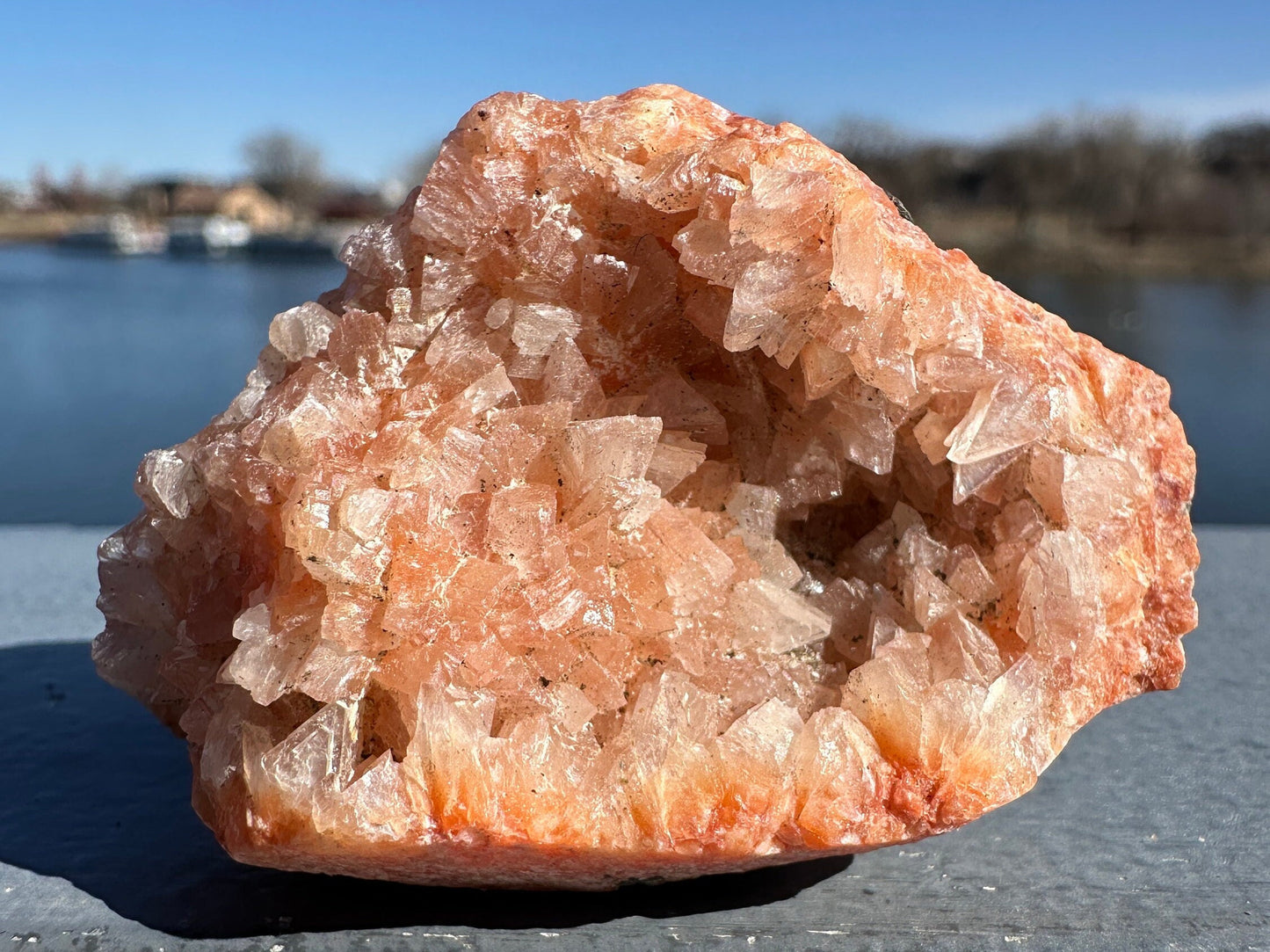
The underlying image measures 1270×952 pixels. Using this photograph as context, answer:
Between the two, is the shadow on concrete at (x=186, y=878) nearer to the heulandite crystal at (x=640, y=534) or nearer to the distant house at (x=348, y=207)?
the heulandite crystal at (x=640, y=534)

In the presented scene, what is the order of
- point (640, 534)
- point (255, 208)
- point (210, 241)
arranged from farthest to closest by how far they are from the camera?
point (255, 208) < point (210, 241) < point (640, 534)

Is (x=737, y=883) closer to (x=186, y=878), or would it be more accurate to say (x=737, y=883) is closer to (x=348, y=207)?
(x=186, y=878)

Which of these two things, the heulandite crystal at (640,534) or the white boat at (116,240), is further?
the white boat at (116,240)

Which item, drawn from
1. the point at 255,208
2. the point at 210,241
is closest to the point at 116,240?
the point at 210,241

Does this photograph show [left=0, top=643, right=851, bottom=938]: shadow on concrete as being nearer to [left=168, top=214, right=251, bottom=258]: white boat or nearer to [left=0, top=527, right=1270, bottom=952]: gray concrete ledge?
[left=0, top=527, right=1270, bottom=952]: gray concrete ledge

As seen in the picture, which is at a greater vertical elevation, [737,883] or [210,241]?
[210,241]

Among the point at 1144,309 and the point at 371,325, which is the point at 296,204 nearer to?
the point at 1144,309

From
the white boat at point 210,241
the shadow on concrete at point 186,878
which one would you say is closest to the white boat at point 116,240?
the white boat at point 210,241
